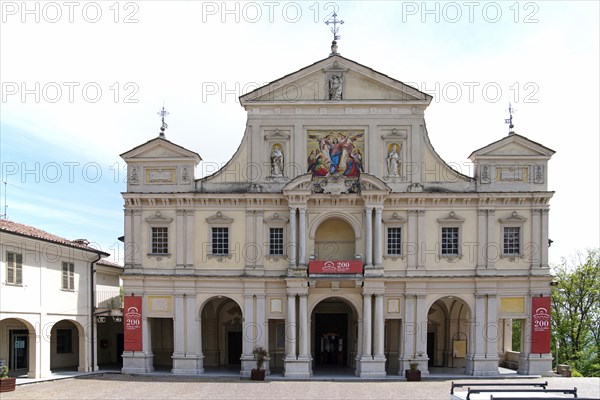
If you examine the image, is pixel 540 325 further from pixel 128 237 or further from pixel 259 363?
pixel 128 237

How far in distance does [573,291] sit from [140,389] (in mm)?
33430

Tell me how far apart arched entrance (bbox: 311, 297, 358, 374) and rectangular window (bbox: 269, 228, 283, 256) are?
5.54m

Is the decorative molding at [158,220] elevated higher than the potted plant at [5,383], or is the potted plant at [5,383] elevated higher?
the decorative molding at [158,220]

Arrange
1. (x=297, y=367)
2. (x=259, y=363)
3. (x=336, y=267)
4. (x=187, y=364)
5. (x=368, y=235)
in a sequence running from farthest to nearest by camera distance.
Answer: (x=187, y=364) < (x=368, y=235) < (x=297, y=367) < (x=336, y=267) < (x=259, y=363)

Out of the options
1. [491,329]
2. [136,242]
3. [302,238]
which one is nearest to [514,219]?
[491,329]

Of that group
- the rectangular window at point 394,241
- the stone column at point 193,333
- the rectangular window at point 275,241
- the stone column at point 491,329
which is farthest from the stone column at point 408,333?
the stone column at point 193,333

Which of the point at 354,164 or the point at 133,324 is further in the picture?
the point at 354,164

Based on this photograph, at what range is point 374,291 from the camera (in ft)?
107

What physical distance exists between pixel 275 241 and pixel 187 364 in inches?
322

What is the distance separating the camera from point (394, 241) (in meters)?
33.8

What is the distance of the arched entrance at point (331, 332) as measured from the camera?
37312mm

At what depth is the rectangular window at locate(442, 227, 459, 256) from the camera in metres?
33.7

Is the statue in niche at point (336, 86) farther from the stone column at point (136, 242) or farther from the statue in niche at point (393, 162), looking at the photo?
the stone column at point (136, 242)

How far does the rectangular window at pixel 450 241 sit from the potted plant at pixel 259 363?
11.2m
